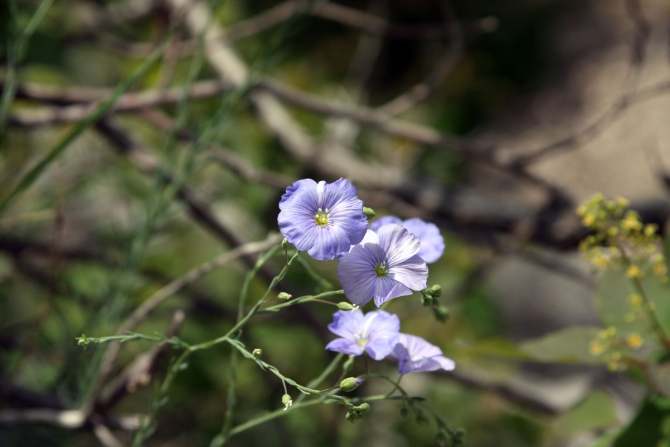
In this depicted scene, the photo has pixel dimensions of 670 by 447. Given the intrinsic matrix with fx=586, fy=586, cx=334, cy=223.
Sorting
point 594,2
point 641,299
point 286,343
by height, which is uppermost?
point 594,2

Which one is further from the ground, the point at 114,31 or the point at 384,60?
the point at 384,60

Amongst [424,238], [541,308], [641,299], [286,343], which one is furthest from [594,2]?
[424,238]

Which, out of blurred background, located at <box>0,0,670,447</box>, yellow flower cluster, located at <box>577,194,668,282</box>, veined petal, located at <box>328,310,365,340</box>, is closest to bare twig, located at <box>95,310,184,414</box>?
blurred background, located at <box>0,0,670,447</box>

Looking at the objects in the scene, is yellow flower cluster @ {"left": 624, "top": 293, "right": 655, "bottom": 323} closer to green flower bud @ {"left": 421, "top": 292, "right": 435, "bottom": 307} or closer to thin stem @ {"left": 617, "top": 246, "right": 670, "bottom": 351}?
Answer: thin stem @ {"left": 617, "top": 246, "right": 670, "bottom": 351}

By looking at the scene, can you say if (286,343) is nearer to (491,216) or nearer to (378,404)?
(378,404)

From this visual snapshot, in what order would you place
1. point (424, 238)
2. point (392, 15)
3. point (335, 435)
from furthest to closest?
point (392, 15) < point (335, 435) < point (424, 238)

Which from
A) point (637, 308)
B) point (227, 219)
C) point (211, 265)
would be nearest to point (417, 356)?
point (211, 265)

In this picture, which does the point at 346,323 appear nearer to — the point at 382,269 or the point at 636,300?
the point at 382,269

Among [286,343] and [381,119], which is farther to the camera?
[286,343]
